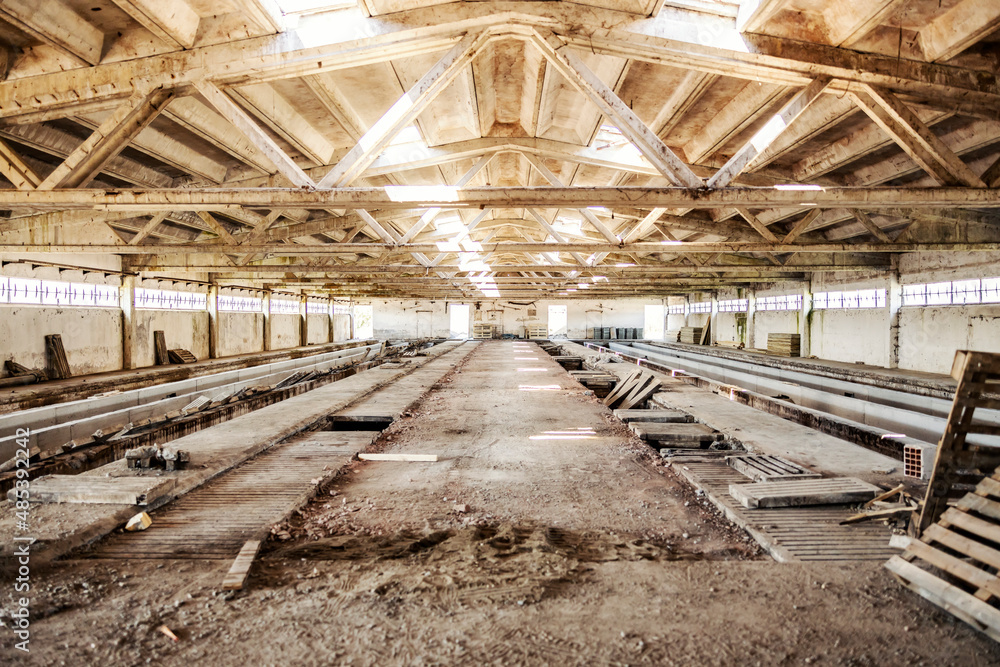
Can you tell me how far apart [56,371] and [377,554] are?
38.4ft

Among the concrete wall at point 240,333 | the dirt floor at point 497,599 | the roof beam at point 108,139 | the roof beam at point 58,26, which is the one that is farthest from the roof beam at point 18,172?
the concrete wall at point 240,333

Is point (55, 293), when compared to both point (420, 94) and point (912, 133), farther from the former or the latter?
point (912, 133)

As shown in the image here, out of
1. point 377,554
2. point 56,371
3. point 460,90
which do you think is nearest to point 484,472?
point 377,554

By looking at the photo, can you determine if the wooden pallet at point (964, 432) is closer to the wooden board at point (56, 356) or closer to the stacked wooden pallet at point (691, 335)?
the wooden board at point (56, 356)

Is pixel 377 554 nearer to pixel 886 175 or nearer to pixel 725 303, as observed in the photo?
pixel 886 175

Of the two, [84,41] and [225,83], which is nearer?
[84,41]

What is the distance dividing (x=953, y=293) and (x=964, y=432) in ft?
36.8

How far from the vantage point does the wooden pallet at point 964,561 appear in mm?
2195

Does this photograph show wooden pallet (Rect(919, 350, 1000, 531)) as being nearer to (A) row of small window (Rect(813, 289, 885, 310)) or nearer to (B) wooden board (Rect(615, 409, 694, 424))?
(B) wooden board (Rect(615, 409, 694, 424))

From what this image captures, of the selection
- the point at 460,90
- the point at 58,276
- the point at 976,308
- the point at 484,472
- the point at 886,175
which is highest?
the point at 460,90

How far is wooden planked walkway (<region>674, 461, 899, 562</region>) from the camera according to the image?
2.99 metres

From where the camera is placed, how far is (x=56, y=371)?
10.7m

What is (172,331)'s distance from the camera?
14.8m

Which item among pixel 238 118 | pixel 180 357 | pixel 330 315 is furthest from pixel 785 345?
pixel 330 315
